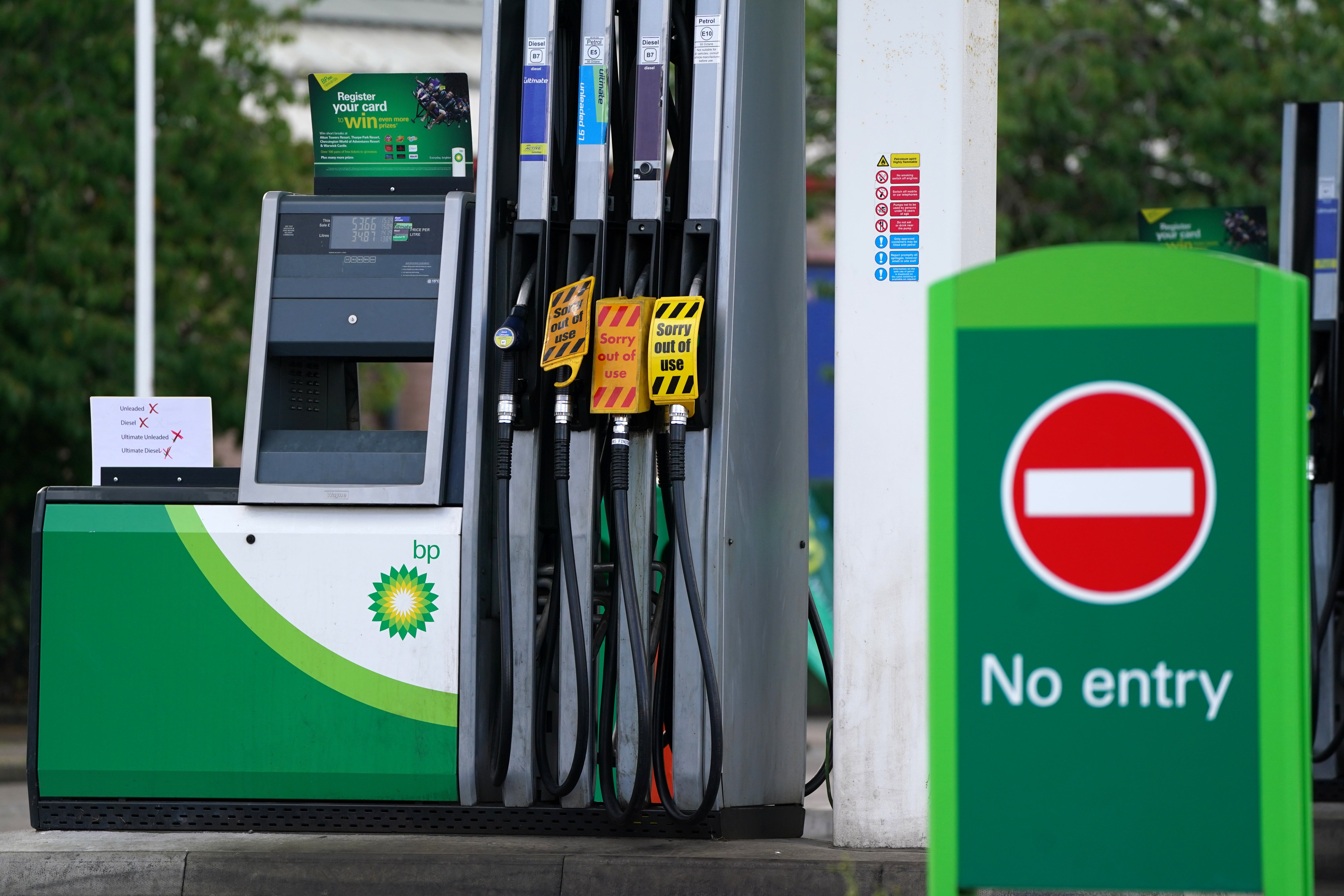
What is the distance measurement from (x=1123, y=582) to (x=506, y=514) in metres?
2.42

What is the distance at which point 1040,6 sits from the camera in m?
16.3

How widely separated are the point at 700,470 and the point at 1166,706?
7.72 feet

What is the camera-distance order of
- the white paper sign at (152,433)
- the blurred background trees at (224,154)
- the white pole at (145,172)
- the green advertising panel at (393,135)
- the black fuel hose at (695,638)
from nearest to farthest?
the black fuel hose at (695,638)
the white paper sign at (152,433)
the green advertising panel at (393,135)
the white pole at (145,172)
the blurred background trees at (224,154)

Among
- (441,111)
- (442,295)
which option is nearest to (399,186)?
(441,111)

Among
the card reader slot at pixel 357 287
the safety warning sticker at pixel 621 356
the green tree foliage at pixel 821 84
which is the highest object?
the green tree foliage at pixel 821 84

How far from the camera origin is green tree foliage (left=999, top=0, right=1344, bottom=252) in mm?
14961

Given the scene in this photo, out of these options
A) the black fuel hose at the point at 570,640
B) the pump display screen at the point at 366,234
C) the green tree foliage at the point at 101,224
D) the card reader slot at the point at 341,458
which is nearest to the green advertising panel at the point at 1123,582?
the black fuel hose at the point at 570,640

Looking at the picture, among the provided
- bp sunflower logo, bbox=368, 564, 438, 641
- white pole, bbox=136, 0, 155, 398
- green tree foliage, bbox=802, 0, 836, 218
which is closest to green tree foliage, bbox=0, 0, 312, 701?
white pole, bbox=136, 0, 155, 398

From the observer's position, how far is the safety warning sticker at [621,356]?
4.72 m

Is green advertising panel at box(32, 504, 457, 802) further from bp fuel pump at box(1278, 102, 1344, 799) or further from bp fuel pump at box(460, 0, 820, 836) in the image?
bp fuel pump at box(1278, 102, 1344, 799)

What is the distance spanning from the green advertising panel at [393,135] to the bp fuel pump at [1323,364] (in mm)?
3278

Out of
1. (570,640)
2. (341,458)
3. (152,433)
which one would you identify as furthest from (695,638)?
(152,433)

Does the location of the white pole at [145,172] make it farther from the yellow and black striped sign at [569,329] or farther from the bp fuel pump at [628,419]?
the yellow and black striped sign at [569,329]

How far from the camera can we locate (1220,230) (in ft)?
23.2
